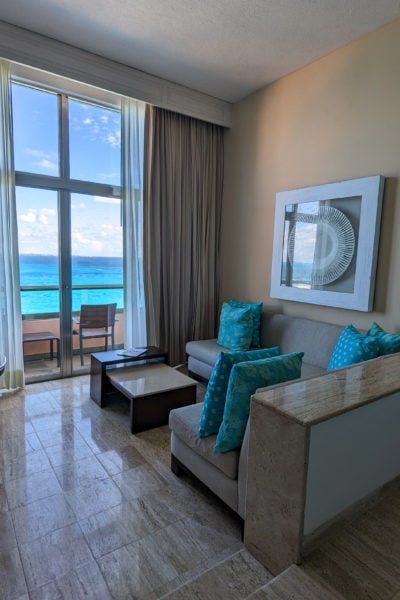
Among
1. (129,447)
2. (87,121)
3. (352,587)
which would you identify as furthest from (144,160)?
(352,587)

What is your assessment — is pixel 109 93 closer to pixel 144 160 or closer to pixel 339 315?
pixel 144 160

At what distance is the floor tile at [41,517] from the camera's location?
5.80ft

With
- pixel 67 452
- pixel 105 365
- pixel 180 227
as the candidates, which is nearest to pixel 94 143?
pixel 180 227

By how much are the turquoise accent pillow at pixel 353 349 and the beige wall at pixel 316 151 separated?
53 centimetres

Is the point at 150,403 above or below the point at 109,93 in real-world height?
below

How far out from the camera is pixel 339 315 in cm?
331

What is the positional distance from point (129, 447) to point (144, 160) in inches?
Answer: 122

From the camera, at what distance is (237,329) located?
3.73m

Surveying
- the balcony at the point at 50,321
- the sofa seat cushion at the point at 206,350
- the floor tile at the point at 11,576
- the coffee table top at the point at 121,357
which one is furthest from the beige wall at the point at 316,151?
the floor tile at the point at 11,576

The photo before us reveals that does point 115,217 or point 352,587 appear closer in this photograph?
point 352,587

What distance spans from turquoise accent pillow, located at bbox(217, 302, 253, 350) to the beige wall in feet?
1.49

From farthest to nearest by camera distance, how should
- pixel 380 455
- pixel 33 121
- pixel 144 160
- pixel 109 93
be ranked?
pixel 144 160 → pixel 109 93 → pixel 33 121 → pixel 380 455

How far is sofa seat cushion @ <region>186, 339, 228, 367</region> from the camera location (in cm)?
360

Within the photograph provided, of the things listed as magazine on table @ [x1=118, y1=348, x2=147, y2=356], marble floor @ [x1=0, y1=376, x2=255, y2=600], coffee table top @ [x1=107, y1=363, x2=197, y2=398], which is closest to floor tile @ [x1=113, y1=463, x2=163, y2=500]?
marble floor @ [x1=0, y1=376, x2=255, y2=600]
